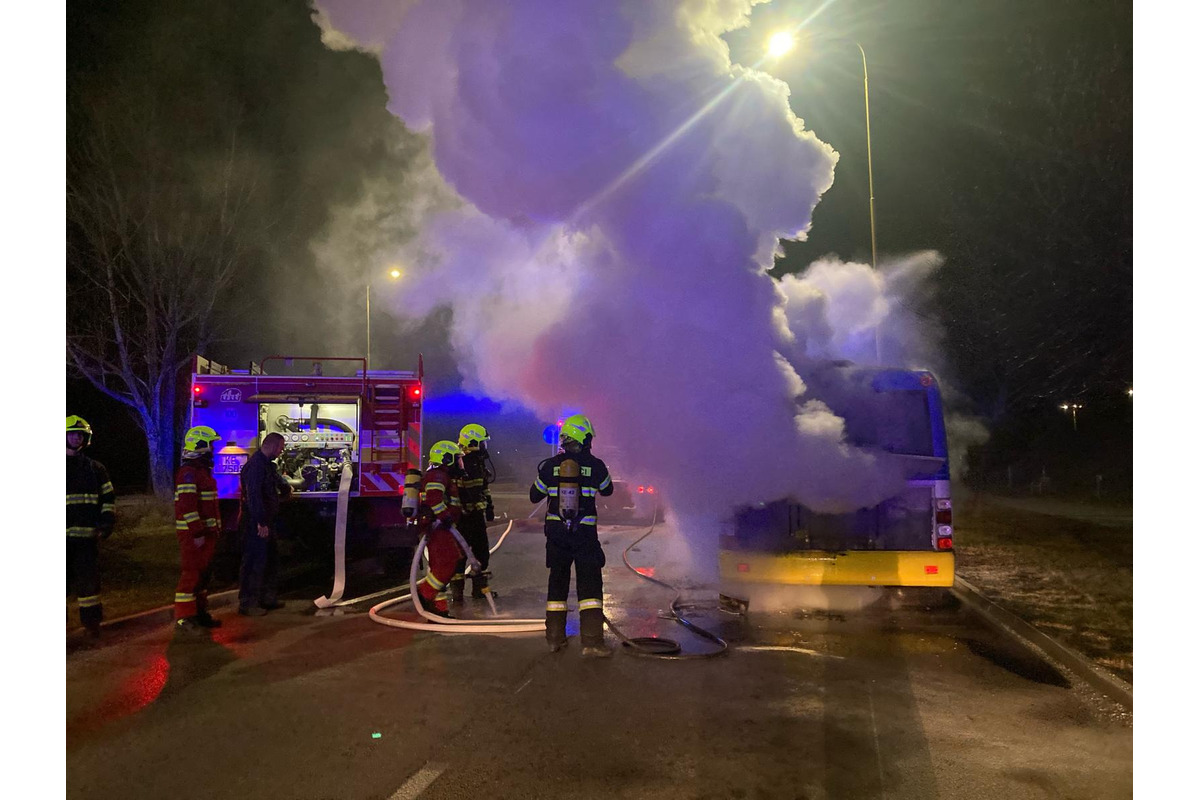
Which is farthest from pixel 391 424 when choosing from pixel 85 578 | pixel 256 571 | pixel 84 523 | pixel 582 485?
pixel 582 485

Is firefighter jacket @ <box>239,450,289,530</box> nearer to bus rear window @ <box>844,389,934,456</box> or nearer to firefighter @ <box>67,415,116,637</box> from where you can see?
firefighter @ <box>67,415,116,637</box>

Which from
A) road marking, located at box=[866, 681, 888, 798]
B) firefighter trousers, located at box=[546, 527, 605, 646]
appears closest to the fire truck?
firefighter trousers, located at box=[546, 527, 605, 646]

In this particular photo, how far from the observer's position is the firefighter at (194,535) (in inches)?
276

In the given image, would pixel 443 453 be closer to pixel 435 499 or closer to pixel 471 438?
pixel 435 499

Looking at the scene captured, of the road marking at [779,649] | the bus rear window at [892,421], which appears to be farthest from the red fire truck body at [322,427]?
the bus rear window at [892,421]

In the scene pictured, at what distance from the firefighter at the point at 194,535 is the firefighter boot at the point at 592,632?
143 inches

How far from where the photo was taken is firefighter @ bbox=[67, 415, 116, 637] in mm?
6637

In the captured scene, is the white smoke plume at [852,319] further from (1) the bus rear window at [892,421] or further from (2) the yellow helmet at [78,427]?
(2) the yellow helmet at [78,427]

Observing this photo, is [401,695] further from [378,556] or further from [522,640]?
[378,556]

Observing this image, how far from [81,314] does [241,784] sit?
A: 1514cm

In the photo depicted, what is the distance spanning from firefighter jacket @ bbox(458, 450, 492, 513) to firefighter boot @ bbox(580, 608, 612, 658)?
3.24 metres

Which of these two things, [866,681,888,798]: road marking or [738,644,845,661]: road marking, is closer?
[866,681,888,798]: road marking

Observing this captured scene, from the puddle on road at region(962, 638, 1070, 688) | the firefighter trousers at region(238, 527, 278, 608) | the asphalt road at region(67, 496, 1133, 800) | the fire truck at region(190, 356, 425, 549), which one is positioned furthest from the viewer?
the fire truck at region(190, 356, 425, 549)

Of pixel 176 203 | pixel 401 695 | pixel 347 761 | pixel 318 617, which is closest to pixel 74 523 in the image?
pixel 318 617
